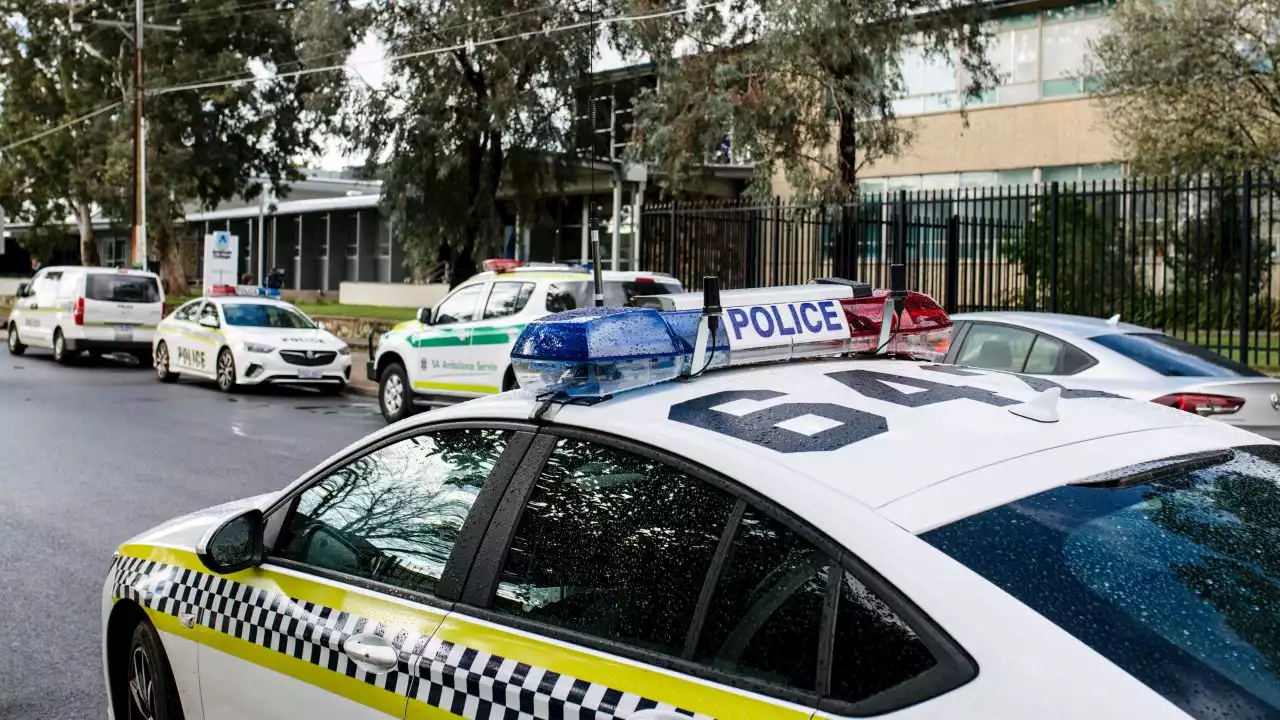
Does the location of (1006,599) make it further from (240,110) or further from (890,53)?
(240,110)

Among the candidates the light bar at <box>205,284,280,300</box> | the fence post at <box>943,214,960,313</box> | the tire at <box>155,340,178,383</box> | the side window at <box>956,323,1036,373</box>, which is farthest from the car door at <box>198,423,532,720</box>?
the tire at <box>155,340,178,383</box>

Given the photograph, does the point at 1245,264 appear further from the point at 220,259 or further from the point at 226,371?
the point at 220,259

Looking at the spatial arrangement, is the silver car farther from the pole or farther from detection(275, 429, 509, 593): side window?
the pole

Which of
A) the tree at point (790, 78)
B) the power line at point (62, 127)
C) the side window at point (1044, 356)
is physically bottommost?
the side window at point (1044, 356)

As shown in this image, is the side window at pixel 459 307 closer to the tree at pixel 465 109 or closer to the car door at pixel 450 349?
the car door at pixel 450 349

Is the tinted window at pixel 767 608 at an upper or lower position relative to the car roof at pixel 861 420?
lower

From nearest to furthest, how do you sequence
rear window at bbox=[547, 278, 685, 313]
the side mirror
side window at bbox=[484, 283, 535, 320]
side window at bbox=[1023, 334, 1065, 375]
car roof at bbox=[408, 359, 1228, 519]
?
1. car roof at bbox=[408, 359, 1228, 519]
2. the side mirror
3. side window at bbox=[1023, 334, 1065, 375]
4. rear window at bbox=[547, 278, 685, 313]
5. side window at bbox=[484, 283, 535, 320]

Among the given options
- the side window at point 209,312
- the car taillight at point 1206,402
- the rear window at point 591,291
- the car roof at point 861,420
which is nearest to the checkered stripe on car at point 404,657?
the car roof at point 861,420

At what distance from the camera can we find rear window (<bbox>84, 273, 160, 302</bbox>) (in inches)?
937

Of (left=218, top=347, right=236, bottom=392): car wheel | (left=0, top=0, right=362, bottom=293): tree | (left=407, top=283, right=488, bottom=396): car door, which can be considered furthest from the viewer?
(left=0, top=0, right=362, bottom=293): tree

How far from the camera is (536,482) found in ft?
9.07

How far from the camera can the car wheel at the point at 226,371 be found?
18.7 meters

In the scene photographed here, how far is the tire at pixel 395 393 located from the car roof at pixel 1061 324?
782cm

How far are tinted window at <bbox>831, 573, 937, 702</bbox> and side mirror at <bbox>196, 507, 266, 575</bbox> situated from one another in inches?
74.9
